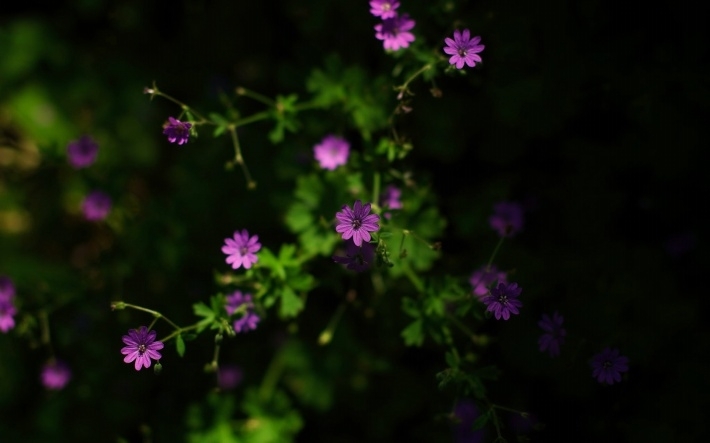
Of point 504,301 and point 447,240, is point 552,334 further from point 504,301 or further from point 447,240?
point 447,240

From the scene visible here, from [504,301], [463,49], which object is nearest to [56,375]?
[504,301]

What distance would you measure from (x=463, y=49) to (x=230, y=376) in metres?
2.64

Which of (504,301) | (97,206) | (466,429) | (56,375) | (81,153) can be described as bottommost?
(504,301)

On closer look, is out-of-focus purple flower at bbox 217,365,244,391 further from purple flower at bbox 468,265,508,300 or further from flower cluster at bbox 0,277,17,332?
purple flower at bbox 468,265,508,300

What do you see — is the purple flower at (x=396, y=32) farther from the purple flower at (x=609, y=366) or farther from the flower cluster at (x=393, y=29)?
the purple flower at (x=609, y=366)

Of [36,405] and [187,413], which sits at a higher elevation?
[36,405]

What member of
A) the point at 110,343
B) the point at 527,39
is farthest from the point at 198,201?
the point at 527,39

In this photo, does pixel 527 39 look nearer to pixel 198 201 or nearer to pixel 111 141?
pixel 198 201

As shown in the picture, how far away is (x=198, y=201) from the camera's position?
4145mm

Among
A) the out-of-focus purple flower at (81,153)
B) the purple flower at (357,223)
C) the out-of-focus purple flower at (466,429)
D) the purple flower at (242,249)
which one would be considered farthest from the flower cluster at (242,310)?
the out-of-focus purple flower at (81,153)

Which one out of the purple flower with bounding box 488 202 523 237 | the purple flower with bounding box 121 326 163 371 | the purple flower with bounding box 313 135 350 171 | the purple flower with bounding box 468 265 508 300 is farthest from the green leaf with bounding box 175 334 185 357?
the purple flower with bounding box 488 202 523 237

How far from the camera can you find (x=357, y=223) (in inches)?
99.3

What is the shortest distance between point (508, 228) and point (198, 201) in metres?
2.12

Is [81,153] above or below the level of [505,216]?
above
